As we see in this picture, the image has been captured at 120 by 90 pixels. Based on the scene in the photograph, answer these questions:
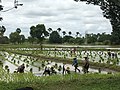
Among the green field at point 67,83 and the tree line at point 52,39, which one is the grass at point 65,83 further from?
the tree line at point 52,39

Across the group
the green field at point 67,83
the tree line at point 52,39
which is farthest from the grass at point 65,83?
the tree line at point 52,39

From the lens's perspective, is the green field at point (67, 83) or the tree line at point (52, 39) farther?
the tree line at point (52, 39)

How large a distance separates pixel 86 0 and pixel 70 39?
124 metres

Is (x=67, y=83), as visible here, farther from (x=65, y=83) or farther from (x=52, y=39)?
(x=52, y=39)

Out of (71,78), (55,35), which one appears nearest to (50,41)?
(55,35)

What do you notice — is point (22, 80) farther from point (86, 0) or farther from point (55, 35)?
point (55, 35)

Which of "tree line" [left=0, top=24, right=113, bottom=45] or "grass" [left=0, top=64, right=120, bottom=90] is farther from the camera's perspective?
"tree line" [left=0, top=24, right=113, bottom=45]

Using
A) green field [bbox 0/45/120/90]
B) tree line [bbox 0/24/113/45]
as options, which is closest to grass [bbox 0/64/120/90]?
green field [bbox 0/45/120/90]

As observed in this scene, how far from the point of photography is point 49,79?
1712 cm

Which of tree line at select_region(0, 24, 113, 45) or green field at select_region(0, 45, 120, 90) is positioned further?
tree line at select_region(0, 24, 113, 45)

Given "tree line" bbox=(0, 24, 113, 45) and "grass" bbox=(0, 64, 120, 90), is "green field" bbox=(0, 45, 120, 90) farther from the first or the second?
"tree line" bbox=(0, 24, 113, 45)

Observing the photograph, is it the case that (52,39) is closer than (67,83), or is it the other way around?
(67,83)

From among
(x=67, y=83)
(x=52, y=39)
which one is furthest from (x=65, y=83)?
(x=52, y=39)

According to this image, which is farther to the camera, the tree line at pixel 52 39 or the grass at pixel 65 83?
the tree line at pixel 52 39
